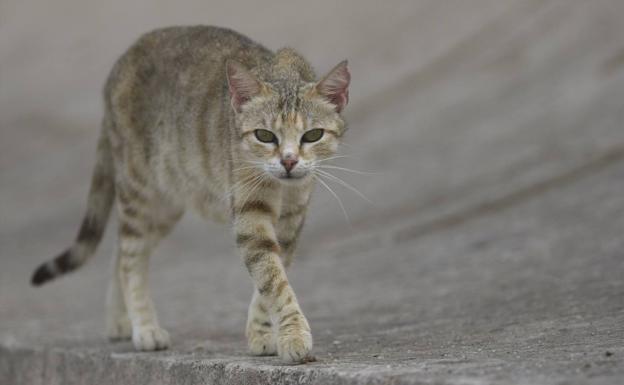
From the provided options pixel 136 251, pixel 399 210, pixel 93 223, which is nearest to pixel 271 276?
pixel 136 251

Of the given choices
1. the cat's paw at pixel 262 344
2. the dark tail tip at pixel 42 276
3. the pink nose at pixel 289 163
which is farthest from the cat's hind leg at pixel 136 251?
the pink nose at pixel 289 163

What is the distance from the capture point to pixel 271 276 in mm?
4328

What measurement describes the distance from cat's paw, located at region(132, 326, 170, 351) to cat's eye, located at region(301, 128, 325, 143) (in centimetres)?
140

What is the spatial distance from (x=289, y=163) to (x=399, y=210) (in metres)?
7.23

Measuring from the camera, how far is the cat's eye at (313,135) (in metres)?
4.40

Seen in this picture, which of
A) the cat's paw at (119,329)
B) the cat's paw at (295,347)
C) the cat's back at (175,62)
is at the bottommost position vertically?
the cat's paw at (295,347)

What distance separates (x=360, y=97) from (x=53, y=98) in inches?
214

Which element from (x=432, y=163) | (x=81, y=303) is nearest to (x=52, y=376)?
(x=81, y=303)

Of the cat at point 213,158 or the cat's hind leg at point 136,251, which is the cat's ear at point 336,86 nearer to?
the cat at point 213,158

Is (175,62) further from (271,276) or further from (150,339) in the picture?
(271,276)

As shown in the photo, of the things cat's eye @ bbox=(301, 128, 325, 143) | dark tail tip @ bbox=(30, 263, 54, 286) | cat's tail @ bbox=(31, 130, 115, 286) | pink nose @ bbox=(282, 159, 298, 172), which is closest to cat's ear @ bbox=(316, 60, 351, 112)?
cat's eye @ bbox=(301, 128, 325, 143)

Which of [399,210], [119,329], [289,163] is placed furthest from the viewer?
[399,210]

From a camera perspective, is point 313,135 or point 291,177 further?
point 313,135

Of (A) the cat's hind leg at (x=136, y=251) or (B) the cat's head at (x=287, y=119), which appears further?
(A) the cat's hind leg at (x=136, y=251)
